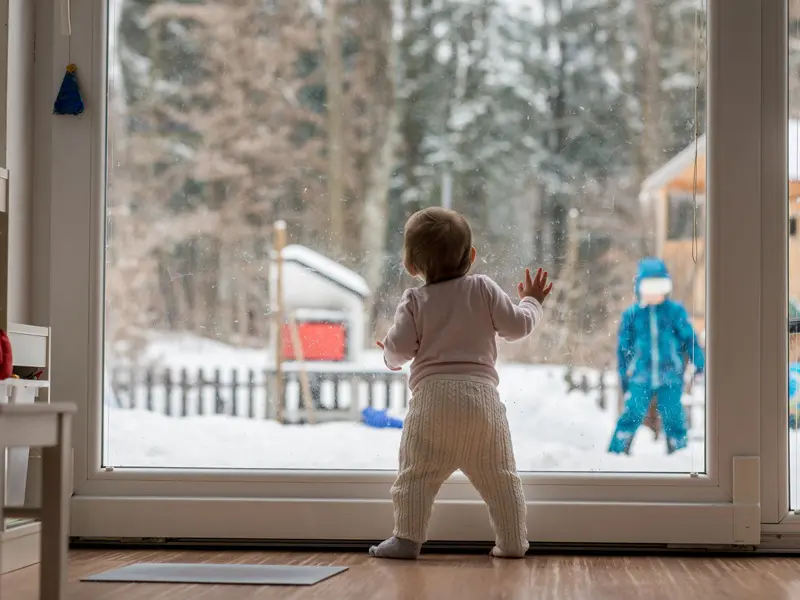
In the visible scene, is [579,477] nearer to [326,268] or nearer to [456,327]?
[456,327]

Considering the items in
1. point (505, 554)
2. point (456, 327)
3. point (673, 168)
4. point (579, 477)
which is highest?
point (673, 168)

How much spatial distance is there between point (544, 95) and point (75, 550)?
1543 millimetres

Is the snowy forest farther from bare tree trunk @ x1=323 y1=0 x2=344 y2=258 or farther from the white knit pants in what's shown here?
the white knit pants

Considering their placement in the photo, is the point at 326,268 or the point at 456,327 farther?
the point at 326,268

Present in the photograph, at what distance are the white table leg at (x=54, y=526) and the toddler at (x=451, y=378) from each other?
2.97ft

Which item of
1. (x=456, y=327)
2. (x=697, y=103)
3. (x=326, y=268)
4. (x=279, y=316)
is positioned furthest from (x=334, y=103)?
(x=697, y=103)

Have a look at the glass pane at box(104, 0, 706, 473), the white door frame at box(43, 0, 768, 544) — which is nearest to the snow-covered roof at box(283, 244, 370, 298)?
the glass pane at box(104, 0, 706, 473)

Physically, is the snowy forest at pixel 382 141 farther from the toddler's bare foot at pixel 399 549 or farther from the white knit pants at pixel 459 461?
the toddler's bare foot at pixel 399 549

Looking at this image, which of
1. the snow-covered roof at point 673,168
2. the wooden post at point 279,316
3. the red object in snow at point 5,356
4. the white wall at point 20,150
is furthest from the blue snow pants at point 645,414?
the white wall at point 20,150

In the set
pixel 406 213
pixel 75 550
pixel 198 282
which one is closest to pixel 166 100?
pixel 198 282

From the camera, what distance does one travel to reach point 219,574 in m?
2.21

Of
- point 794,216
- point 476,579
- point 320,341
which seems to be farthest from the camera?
point 320,341

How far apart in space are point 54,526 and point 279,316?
3.55 ft

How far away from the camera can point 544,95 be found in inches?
105
